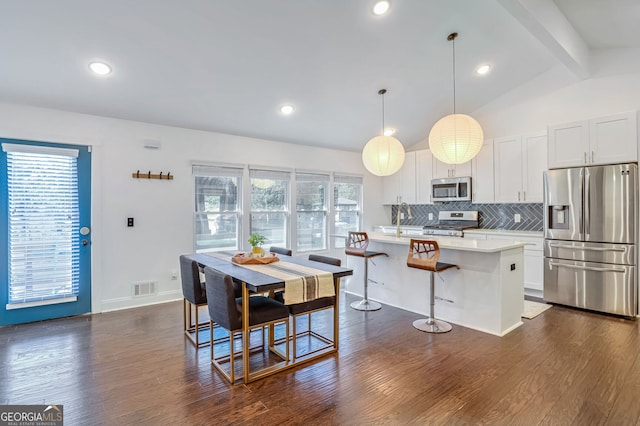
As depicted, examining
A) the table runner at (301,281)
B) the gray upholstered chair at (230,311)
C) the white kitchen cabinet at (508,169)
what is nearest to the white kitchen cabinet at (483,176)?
the white kitchen cabinet at (508,169)

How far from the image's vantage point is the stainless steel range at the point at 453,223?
561 cm

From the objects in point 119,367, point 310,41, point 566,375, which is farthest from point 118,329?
point 566,375

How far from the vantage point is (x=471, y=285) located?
12.1 ft

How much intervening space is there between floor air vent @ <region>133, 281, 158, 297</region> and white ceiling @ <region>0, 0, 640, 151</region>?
7.02 feet

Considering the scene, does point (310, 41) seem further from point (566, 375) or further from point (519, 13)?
point (566, 375)

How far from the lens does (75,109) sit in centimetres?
396

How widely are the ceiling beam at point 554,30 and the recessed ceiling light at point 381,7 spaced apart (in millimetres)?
952

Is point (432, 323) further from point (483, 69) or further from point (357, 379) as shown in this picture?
point (483, 69)

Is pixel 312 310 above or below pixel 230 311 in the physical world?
below

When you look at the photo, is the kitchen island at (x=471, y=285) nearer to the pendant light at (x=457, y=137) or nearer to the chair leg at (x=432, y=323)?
the chair leg at (x=432, y=323)

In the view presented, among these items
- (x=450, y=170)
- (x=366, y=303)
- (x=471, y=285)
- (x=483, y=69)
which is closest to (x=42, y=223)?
(x=366, y=303)

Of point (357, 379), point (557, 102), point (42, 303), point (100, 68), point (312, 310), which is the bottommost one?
point (357, 379)

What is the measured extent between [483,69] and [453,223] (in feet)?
8.86

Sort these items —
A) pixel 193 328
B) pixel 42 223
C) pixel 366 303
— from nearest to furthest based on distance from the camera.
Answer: pixel 193 328 < pixel 42 223 < pixel 366 303
